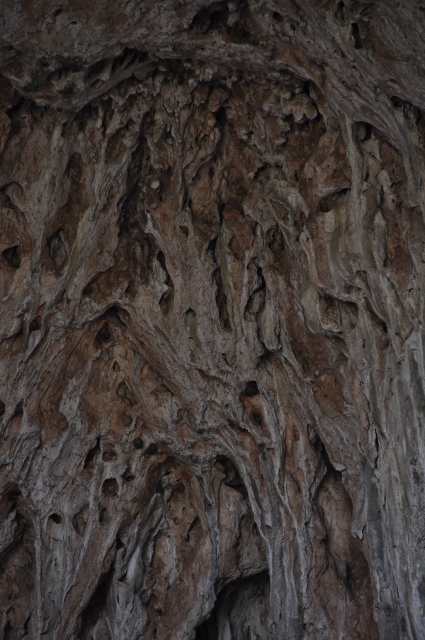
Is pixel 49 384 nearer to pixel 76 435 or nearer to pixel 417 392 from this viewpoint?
pixel 76 435

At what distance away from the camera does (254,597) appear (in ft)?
21.4

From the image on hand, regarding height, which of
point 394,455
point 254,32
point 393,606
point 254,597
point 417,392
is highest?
point 254,32

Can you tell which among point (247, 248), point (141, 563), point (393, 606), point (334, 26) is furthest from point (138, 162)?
point (393, 606)

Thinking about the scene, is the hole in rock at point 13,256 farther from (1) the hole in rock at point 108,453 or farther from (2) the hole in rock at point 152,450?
(2) the hole in rock at point 152,450

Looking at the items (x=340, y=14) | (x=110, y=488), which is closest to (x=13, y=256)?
(x=110, y=488)

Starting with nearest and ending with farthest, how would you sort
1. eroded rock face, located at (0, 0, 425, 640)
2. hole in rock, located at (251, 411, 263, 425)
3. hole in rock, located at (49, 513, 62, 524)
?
eroded rock face, located at (0, 0, 425, 640) → hole in rock, located at (251, 411, 263, 425) → hole in rock, located at (49, 513, 62, 524)

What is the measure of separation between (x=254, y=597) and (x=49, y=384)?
2.95 metres

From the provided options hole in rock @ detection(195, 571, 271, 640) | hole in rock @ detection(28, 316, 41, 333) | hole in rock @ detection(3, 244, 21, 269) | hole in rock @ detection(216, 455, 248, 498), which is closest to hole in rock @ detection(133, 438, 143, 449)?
hole in rock @ detection(216, 455, 248, 498)

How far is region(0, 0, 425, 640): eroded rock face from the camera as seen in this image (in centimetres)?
488

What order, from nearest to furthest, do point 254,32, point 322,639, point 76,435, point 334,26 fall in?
point 334,26
point 254,32
point 322,639
point 76,435

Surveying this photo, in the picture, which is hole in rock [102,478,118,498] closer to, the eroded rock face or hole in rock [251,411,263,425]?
the eroded rock face

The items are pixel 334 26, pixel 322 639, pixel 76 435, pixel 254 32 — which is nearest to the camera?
pixel 334 26

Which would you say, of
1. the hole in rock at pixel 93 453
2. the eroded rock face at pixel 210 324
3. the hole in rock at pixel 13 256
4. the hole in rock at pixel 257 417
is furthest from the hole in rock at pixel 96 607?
the hole in rock at pixel 13 256

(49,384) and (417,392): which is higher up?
(417,392)
